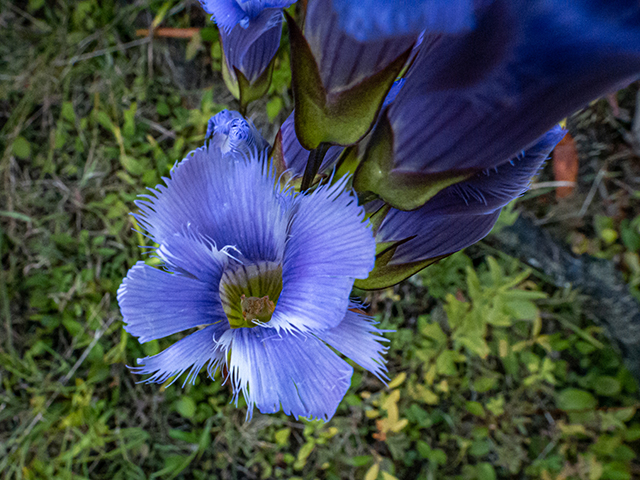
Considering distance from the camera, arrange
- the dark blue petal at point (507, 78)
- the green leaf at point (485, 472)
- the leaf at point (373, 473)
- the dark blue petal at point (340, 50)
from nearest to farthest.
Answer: the dark blue petal at point (507, 78)
the dark blue petal at point (340, 50)
the leaf at point (373, 473)
the green leaf at point (485, 472)

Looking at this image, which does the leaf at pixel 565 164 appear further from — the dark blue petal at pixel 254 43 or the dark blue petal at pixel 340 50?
the dark blue petal at pixel 340 50

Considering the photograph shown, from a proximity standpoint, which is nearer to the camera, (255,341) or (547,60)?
(547,60)

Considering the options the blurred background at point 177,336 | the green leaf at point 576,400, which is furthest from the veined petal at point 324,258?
the green leaf at point 576,400

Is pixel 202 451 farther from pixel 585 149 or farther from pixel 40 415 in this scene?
pixel 585 149

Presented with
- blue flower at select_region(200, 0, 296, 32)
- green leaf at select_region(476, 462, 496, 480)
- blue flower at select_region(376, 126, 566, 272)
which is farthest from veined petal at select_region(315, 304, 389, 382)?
green leaf at select_region(476, 462, 496, 480)

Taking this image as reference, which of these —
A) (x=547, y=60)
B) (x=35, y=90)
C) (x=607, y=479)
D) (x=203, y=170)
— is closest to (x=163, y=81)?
(x=35, y=90)
